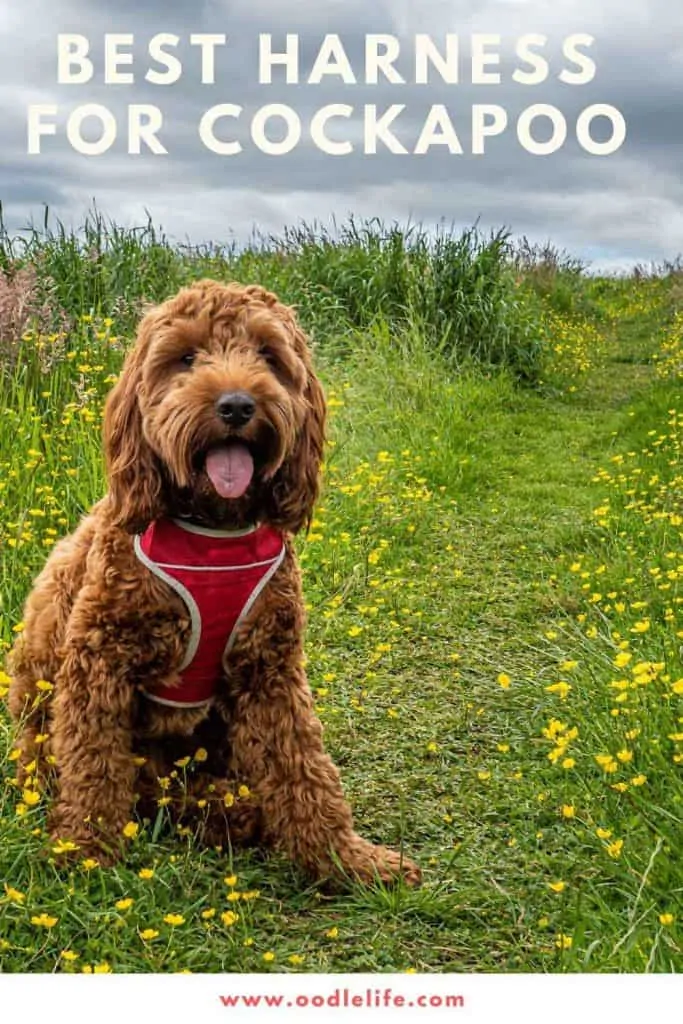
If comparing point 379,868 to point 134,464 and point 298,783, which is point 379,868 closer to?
point 298,783

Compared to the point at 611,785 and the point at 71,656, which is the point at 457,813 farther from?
the point at 71,656

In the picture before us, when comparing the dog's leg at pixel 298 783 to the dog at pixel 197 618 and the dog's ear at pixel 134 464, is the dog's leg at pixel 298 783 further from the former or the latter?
the dog's ear at pixel 134 464

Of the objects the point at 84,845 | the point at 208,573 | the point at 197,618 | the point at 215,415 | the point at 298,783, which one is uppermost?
the point at 215,415

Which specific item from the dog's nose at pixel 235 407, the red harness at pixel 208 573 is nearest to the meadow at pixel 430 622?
the red harness at pixel 208 573

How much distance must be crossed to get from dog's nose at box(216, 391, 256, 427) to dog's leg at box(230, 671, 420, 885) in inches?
29.1

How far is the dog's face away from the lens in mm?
2691

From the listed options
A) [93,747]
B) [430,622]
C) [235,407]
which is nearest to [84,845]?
[93,747]

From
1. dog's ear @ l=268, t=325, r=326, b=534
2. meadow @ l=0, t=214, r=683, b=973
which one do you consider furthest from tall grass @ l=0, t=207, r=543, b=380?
dog's ear @ l=268, t=325, r=326, b=534

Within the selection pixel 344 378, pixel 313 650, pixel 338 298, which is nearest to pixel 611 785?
pixel 313 650

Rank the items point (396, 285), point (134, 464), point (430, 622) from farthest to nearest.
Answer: point (396, 285) → point (430, 622) → point (134, 464)

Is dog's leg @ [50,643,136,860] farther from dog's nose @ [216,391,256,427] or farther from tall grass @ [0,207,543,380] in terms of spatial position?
tall grass @ [0,207,543,380]

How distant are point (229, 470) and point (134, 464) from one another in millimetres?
297

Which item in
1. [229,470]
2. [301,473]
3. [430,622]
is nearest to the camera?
[229,470]

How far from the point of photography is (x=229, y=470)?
2.76 m
